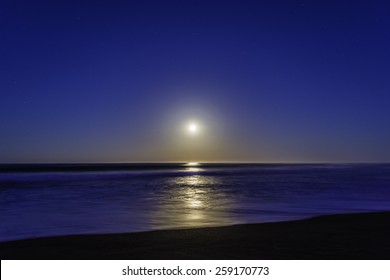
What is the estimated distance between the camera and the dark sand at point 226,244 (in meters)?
7.79

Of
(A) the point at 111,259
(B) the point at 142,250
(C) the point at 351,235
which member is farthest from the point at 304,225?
(A) the point at 111,259

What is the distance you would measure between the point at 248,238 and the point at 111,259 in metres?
3.22

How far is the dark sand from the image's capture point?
25.6ft

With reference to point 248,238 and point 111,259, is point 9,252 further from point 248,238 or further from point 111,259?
point 248,238

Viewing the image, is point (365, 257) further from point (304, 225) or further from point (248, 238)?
point (304, 225)

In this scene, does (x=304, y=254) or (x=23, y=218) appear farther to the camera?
(x=23, y=218)

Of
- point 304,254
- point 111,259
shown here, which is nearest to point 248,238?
point 304,254

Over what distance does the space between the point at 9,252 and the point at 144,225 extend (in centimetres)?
419

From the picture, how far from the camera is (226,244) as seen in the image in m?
8.66

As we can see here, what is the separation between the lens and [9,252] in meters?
8.26

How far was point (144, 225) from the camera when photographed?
38.9 feet
